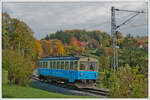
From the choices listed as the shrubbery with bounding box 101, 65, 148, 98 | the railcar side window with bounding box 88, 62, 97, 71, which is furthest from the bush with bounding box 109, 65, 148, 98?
the railcar side window with bounding box 88, 62, 97, 71

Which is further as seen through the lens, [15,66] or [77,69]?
[77,69]

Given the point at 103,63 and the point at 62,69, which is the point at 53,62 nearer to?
the point at 62,69

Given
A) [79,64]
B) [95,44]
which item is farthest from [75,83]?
[95,44]

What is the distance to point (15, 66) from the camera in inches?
616

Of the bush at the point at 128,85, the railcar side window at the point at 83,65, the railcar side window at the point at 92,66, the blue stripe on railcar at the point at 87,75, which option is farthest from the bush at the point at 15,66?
the bush at the point at 128,85

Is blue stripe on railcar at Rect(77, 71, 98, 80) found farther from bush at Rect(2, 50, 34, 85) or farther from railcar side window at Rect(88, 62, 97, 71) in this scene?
bush at Rect(2, 50, 34, 85)

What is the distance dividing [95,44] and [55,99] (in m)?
22.8

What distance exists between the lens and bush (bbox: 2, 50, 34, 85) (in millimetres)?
15594

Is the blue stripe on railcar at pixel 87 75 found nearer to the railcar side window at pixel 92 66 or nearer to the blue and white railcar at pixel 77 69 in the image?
the blue and white railcar at pixel 77 69

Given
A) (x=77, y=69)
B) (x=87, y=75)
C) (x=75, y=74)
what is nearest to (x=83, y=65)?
(x=77, y=69)

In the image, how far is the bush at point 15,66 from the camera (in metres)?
15.6

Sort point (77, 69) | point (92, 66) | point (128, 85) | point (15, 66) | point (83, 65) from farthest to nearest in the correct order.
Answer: point (92, 66)
point (83, 65)
point (77, 69)
point (15, 66)
point (128, 85)

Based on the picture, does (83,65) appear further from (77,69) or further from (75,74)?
(75,74)

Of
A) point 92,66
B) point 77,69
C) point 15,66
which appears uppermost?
point 15,66
